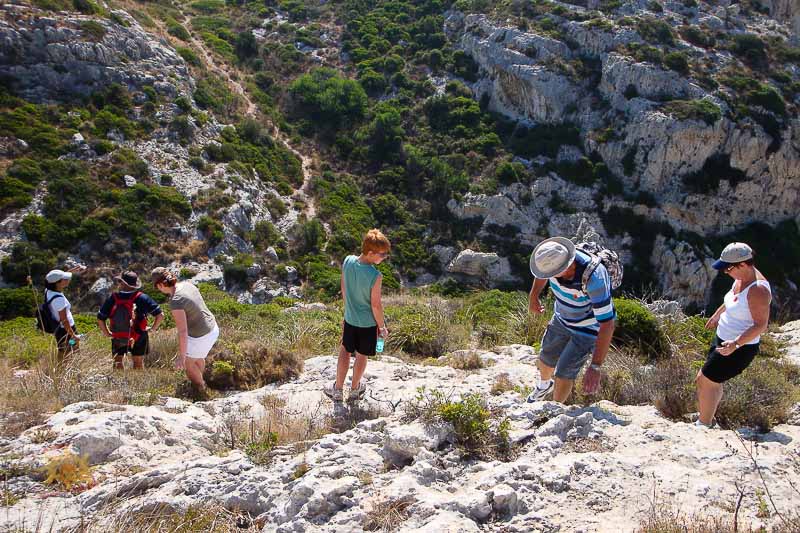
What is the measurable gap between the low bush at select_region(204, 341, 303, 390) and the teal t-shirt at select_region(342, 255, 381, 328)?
5.33 ft

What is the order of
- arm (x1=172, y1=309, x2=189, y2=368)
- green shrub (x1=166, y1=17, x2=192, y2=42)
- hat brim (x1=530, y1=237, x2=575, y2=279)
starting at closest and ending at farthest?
1. hat brim (x1=530, y1=237, x2=575, y2=279)
2. arm (x1=172, y1=309, x2=189, y2=368)
3. green shrub (x1=166, y1=17, x2=192, y2=42)

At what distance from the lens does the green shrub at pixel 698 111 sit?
2494 centimetres

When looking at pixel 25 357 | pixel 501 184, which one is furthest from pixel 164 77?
pixel 25 357

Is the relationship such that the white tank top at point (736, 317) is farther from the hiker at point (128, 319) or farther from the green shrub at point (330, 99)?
the green shrub at point (330, 99)

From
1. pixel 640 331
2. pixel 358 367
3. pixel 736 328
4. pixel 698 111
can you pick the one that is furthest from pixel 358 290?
pixel 698 111

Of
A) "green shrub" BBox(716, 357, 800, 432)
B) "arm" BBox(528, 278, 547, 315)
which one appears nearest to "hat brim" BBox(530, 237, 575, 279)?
"arm" BBox(528, 278, 547, 315)

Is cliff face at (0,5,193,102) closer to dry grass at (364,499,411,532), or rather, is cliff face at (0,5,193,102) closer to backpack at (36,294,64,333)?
backpack at (36,294,64,333)

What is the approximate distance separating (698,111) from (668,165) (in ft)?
9.38

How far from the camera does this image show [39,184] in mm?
18250

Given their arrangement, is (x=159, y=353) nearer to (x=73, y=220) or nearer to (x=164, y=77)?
(x=73, y=220)

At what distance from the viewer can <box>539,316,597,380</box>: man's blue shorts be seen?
3.90 metres

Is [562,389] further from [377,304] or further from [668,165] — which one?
[668,165]

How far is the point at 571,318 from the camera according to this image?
3.96 metres

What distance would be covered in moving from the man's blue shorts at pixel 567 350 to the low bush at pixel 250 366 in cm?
301
